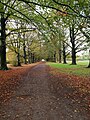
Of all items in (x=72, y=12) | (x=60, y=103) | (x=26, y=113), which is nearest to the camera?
(x=26, y=113)

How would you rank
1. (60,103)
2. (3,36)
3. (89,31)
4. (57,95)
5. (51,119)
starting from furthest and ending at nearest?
(3,36), (89,31), (57,95), (60,103), (51,119)

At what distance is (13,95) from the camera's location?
34.3ft

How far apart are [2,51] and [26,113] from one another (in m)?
22.4

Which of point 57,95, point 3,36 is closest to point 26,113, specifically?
point 57,95

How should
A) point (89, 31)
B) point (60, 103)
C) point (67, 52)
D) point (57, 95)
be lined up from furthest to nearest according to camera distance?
point (67, 52) → point (89, 31) → point (57, 95) → point (60, 103)

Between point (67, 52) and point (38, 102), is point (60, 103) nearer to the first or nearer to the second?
point (38, 102)

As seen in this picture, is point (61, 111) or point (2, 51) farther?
point (2, 51)

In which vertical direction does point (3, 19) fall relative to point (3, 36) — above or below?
above

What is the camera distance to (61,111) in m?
7.48

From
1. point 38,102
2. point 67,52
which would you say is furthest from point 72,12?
point 67,52

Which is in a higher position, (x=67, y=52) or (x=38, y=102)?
(x=67, y=52)

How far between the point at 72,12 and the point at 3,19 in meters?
18.9

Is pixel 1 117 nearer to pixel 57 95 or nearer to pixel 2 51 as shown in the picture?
pixel 57 95

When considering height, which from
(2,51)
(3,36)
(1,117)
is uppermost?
(3,36)
